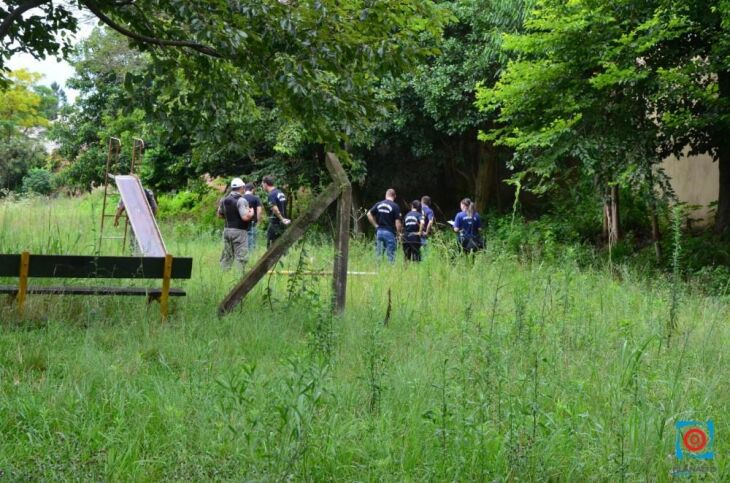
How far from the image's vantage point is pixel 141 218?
40.4ft

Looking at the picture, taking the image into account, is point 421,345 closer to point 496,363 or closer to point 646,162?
point 496,363

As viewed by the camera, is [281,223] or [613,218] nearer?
[281,223]

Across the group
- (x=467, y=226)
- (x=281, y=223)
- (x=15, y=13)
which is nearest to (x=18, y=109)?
(x=281, y=223)

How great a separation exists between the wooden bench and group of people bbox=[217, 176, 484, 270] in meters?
3.63

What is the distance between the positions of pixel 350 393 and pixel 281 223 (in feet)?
32.0

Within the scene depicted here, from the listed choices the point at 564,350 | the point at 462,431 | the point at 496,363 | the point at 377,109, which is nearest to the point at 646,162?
the point at 377,109

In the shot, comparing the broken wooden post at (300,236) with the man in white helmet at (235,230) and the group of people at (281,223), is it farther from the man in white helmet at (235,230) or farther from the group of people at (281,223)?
the man in white helmet at (235,230)

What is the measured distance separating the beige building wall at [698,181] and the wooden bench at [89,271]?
14105 mm

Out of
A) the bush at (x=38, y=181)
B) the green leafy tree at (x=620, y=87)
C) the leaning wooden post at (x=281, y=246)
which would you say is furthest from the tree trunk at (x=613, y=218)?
the bush at (x=38, y=181)

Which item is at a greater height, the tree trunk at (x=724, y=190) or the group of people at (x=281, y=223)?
the tree trunk at (x=724, y=190)

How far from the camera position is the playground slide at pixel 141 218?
36.8 feet

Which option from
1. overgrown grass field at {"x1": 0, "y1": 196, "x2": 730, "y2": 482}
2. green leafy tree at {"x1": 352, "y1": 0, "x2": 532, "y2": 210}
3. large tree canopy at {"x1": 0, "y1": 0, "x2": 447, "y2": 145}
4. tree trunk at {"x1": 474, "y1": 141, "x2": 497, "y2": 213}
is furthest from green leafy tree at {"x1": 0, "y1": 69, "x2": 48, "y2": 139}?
overgrown grass field at {"x1": 0, "y1": 196, "x2": 730, "y2": 482}

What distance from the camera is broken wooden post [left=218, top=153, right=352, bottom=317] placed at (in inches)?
283

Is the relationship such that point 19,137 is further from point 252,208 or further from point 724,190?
point 724,190
